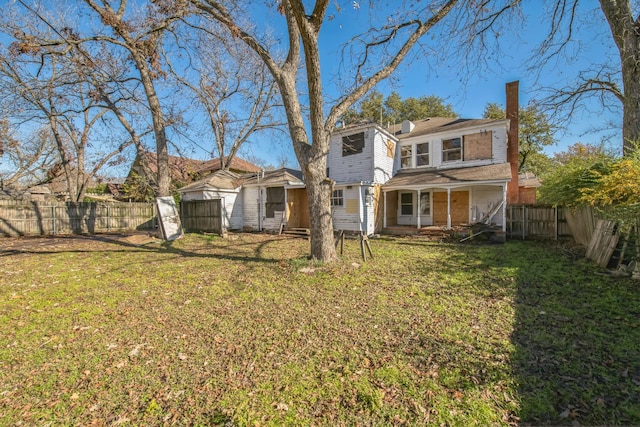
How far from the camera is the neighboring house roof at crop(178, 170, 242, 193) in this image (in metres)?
16.2

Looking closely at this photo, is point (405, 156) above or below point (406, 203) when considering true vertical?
above

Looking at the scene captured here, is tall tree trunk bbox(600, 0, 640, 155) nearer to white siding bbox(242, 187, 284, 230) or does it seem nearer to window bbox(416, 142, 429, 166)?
window bbox(416, 142, 429, 166)

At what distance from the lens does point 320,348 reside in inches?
133

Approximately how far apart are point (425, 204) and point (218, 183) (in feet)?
38.7

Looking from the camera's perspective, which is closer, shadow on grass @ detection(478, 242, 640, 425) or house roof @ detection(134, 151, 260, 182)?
shadow on grass @ detection(478, 242, 640, 425)

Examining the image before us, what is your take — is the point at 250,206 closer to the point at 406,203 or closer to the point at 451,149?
the point at 406,203

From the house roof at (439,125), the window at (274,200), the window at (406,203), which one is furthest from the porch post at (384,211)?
the window at (274,200)

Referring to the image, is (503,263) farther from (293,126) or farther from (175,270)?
(175,270)

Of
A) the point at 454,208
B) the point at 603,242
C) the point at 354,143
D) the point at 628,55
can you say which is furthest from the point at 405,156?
the point at 603,242

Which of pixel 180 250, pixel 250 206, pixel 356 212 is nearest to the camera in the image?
pixel 180 250

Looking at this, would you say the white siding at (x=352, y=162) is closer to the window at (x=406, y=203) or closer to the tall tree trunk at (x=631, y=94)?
the window at (x=406, y=203)

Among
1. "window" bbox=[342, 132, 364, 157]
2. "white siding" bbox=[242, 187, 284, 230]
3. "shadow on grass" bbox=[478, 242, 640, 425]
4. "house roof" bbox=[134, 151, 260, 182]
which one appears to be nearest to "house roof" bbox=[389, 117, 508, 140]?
"window" bbox=[342, 132, 364, 157]

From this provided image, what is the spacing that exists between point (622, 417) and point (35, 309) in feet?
23.9

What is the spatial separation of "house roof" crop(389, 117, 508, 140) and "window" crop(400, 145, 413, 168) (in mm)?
631
